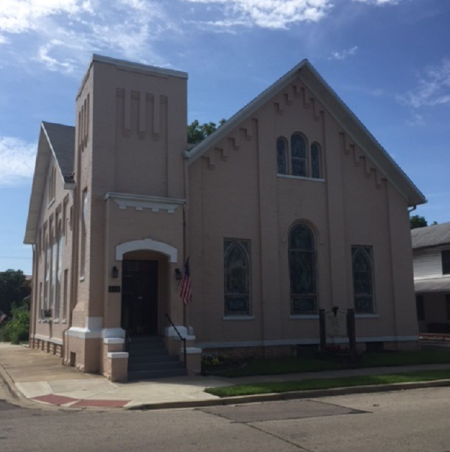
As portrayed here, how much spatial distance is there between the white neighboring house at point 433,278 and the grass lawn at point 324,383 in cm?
1734

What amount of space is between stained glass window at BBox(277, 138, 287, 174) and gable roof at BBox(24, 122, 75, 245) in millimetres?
7254

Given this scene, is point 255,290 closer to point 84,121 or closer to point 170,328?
point 170,328

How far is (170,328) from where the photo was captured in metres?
17.0

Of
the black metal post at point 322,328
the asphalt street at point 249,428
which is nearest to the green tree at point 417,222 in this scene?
the black metal post at point 322,328

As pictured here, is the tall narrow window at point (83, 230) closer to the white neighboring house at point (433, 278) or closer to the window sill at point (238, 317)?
the window sill at point (238, 317)

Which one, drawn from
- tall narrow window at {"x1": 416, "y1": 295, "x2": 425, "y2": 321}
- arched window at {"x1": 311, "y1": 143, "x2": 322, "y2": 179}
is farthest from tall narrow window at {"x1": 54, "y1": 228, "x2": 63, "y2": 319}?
tall narrow window at {"x1": 416, "y1": 295, "x2": 425, "y2": 321}

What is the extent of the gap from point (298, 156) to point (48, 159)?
42.0 ft

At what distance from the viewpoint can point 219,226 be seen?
767 inches

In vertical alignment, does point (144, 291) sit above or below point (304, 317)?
above

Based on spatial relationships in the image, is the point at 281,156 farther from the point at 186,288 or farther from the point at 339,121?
the point at 186,288

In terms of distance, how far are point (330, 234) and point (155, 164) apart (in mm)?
7102

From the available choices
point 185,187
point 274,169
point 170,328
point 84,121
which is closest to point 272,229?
point 274,169

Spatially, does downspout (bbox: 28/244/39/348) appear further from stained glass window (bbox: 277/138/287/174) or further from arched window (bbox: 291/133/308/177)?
arched window (bbox: 291/133/308/177)

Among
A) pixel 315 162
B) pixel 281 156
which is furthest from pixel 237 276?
pixel 315 162
